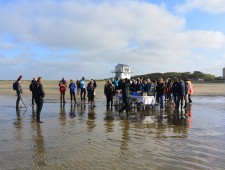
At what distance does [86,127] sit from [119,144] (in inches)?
122

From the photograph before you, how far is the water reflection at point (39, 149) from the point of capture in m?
6.97

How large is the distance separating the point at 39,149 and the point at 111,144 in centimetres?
183

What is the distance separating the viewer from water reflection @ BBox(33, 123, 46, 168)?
6.97 meters

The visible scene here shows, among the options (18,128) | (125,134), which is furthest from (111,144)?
(18,128)

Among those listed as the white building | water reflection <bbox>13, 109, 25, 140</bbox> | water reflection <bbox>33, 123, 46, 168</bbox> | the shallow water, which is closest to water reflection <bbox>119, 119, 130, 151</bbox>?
the shallow water

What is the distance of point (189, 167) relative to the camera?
6.71 meters

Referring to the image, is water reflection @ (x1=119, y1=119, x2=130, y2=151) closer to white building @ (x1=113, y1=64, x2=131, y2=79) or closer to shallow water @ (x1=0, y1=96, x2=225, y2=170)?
shallow water @ (x1=0, y1=96, x2=225, y2=170)

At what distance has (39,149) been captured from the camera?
8188 mm

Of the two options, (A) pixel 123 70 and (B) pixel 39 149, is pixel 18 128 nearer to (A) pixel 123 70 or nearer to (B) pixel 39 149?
(B) pixel 39 149

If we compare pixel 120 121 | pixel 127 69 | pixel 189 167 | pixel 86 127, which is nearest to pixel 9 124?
pixel 86 127

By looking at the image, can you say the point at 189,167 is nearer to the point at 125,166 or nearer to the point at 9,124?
the point at 125,166

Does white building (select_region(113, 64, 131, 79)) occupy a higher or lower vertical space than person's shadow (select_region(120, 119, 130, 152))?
higher

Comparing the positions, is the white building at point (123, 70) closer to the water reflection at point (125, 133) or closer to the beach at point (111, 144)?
the water reflection at point (125, 133)

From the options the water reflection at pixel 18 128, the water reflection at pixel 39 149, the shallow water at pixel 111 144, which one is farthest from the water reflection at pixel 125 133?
the water reflection at pixel 18 128
